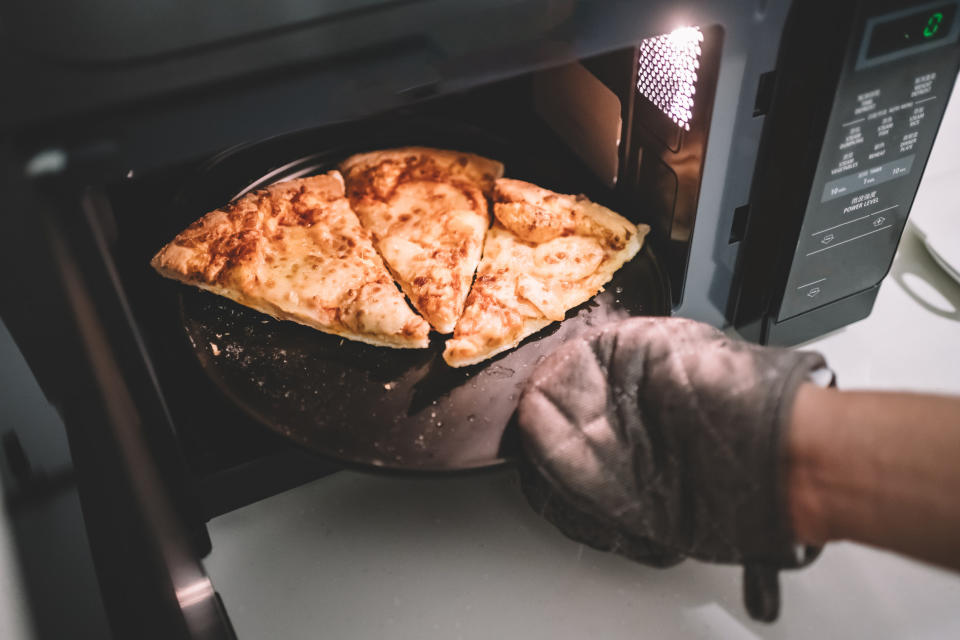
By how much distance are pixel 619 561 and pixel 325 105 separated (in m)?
0.55

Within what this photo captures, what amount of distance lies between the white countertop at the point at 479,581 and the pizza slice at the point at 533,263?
17 cm

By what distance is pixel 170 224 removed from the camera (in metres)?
1.06

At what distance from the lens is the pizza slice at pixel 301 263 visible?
3.07 feet

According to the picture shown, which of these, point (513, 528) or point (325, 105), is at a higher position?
point (325, 105)

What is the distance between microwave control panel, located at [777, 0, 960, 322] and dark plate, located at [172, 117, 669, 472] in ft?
0.65

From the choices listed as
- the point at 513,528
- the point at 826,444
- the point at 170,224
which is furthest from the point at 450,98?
the point at 826,444

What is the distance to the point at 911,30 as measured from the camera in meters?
0.76

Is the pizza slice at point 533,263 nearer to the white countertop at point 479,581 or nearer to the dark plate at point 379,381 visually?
the dark plate at point 379,381

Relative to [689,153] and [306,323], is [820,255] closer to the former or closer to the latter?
[689,153]

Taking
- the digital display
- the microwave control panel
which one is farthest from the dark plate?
the digital display

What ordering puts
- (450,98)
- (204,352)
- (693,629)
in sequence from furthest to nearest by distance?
(450,98), (204,352), (693,629)

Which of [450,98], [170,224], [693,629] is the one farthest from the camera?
[450,98]

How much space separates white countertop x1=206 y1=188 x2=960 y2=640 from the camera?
77cm

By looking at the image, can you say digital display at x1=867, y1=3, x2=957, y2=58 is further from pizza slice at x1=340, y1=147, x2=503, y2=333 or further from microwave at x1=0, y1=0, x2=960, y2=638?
pizza slice at x1=340, y1=147, x2=503, y2=333
